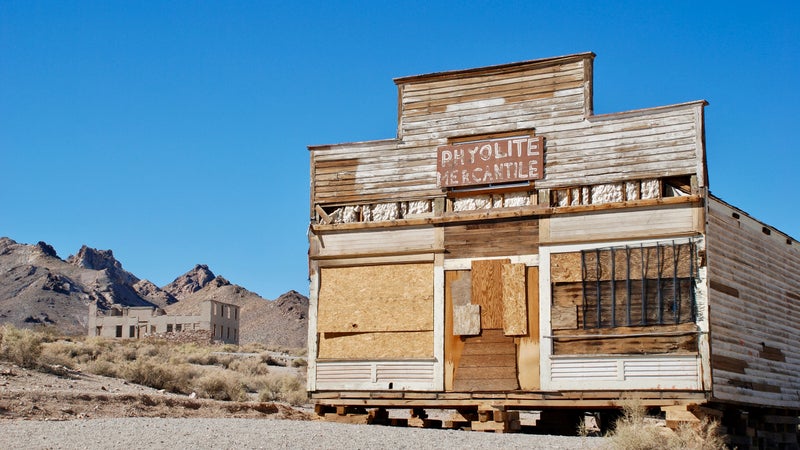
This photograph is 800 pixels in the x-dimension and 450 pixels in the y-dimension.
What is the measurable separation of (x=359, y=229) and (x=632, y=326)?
5.79 metres

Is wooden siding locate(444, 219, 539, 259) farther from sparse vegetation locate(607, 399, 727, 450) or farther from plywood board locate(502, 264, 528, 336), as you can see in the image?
sparse vegetation locate(607, 399, 727, 450)

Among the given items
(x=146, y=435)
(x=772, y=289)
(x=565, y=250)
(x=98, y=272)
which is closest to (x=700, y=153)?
(x=565, y=250)

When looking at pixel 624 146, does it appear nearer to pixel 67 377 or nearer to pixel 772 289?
pixel 772 289

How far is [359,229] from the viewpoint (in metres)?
19.9

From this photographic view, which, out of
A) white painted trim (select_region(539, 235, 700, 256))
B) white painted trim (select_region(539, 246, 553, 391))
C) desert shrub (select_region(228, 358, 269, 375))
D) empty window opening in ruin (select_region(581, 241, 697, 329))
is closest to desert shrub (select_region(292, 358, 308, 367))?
desert shrub (select_region(228, 358, 269, 375))

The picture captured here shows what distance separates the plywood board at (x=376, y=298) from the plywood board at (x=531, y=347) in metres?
1.91

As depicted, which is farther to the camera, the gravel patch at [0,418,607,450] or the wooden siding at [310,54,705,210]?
the wooden siding at [310,54,705,210]

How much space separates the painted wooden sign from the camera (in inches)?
739

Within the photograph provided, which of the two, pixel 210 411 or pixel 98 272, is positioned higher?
pixel 98 272

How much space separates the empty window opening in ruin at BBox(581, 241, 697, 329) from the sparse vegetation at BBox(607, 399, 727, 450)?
160cm

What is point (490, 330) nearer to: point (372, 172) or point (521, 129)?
point (521, 129)

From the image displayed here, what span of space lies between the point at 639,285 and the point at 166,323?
5337cm

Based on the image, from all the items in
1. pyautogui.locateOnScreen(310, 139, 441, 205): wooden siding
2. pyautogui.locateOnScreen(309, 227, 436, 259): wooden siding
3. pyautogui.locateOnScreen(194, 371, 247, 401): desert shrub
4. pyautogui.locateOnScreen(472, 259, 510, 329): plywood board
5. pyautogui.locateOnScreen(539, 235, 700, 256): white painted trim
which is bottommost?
pyautogui.locateOnScreen(194, 371, 247, 401): desert shrub

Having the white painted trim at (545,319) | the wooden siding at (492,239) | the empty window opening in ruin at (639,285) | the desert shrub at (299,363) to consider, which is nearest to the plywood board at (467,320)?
the wooden siding at (492,239)
